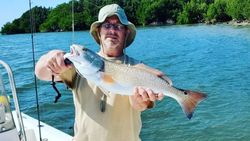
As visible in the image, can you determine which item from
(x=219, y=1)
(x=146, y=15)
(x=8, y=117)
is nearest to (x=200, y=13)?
(x=219, y=1)

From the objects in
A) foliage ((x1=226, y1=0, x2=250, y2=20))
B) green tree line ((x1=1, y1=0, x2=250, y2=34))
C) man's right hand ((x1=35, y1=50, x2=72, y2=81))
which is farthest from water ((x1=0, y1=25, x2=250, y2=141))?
foliage ((x1=226, y1=0, x2=250, y2=20))

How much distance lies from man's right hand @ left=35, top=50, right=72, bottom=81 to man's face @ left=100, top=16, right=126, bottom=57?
42 cm

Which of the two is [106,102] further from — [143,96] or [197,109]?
[197,109]

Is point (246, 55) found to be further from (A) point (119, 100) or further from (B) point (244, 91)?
(A) point (119, 100)

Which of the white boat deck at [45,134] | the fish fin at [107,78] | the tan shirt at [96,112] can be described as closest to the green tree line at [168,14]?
the white boat deck at [45,134]

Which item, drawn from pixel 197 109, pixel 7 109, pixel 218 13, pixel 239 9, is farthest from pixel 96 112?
pixel 218 13

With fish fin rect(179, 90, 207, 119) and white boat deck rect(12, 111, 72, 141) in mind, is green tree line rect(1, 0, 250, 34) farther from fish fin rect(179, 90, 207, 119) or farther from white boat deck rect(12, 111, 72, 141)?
fish fin rect(179, 90, 207, 119)

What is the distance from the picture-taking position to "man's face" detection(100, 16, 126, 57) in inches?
122

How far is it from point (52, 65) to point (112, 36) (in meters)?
0.56

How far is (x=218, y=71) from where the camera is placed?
69.2 ft

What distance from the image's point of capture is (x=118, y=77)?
9.05 feet

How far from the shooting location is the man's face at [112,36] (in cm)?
310

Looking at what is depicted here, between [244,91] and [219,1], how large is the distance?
98.3 m

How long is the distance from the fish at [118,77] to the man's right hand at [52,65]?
0.18 feet
